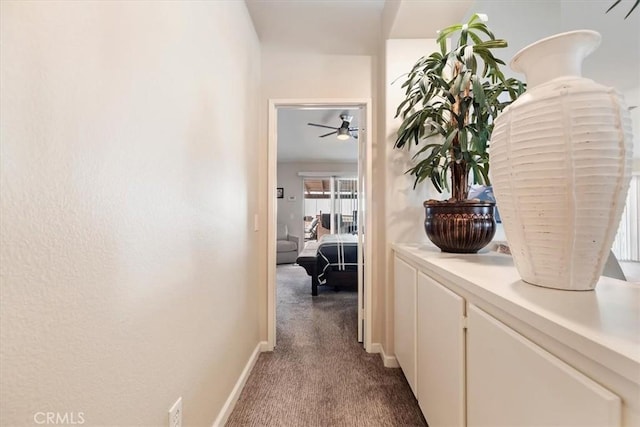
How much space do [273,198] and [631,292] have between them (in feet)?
6.49

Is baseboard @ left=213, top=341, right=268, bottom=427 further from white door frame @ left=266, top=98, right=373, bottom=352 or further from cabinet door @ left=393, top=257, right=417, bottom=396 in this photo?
cabinet door @ left=393, top=257, right=417, bottom=396

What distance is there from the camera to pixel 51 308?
1.79 ft

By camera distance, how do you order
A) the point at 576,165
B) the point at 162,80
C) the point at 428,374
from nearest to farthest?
the point at 576,165
the point at 162,80
the point at 428,374

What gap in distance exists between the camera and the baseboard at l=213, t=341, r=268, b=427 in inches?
53.1

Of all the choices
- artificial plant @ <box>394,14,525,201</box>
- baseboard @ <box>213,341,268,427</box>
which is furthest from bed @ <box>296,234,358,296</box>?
artificial plant @ <box>394,14,525,201</box>

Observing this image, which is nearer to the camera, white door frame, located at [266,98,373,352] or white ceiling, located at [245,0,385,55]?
white ceiling, located at [245,0,385,55]

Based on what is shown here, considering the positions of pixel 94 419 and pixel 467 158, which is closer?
pixel 94 419

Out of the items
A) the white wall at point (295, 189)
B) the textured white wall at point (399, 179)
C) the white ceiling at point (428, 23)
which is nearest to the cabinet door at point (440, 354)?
the textured white wall at point (399, 179)

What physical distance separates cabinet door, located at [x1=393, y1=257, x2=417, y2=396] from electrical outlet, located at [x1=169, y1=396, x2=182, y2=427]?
42.4 inches

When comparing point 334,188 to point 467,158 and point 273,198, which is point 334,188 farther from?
point 467,158

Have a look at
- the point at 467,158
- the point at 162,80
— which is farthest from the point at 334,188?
the point at 162,80

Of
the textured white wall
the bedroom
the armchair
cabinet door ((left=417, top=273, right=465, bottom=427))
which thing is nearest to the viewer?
cabinet door ((left=417, top=273, right=465, bottom=427))

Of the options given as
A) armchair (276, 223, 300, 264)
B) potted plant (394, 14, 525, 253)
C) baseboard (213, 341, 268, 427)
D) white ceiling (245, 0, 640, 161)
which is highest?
white ceiling (245, 0, 640, 161)

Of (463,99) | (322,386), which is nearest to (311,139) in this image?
(463,99)
